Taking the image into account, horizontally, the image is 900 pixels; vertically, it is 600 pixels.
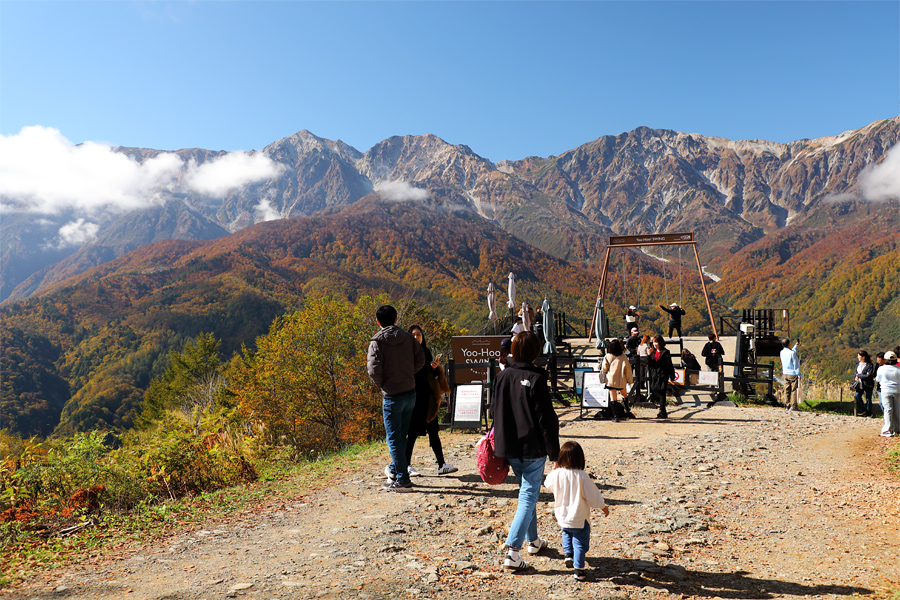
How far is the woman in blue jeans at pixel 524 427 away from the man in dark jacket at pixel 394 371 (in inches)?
78.5

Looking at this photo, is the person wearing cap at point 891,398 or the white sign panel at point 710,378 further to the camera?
the white sign panel at point 710,378

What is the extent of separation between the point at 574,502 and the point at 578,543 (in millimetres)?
282

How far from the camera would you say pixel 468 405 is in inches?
379

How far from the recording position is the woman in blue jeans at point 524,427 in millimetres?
4020

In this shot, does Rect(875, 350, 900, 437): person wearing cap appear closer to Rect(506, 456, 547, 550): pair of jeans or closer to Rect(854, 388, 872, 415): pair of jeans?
Rect(854, 388, 872, 415): pair of jeans

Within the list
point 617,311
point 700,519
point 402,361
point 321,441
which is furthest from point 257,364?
point 617,311

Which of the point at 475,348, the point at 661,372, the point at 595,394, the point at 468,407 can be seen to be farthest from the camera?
the point at 475,348

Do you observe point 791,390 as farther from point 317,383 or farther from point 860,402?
point 317,383

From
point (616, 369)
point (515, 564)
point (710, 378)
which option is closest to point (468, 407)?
point (616, 369)

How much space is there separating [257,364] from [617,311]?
110m

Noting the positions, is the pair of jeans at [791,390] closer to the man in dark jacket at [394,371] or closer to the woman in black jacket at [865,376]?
the woman in black jacket at [865,376]

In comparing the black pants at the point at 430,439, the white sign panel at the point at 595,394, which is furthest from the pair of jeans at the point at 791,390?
the black pants at the point at 430,439

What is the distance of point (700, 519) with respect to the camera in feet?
17.0

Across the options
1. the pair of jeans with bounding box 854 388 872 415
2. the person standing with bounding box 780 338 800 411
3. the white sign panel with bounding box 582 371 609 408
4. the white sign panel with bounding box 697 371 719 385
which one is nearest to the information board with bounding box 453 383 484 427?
the white sign panel with bounding box 582 371 609 408
